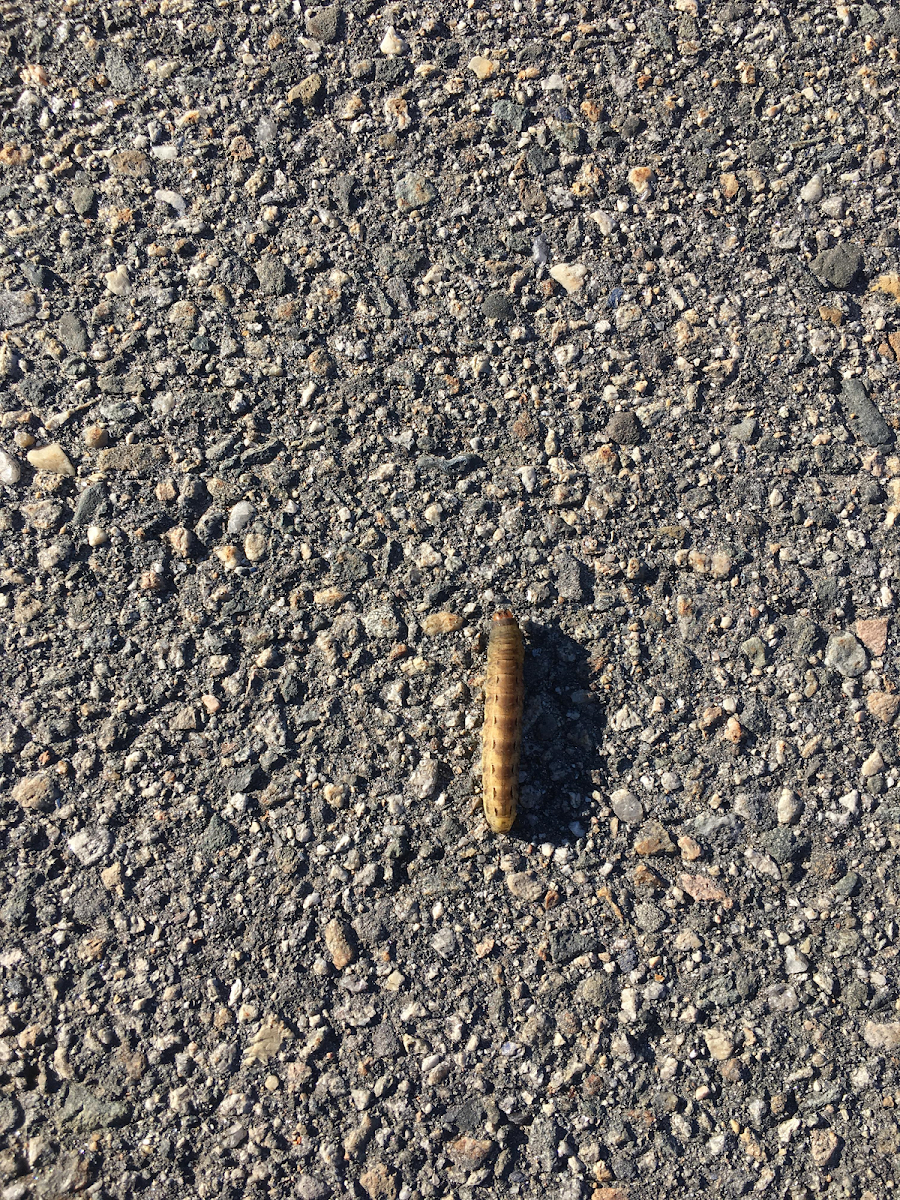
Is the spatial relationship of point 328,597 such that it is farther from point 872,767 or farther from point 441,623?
point 872,767

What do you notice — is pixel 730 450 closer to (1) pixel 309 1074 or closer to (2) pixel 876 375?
(2) pixel 876 375

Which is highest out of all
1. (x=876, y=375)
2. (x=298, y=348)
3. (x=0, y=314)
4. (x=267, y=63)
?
(x=267, y=63)

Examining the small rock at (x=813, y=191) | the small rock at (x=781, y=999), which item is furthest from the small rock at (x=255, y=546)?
the small rock at (x=813, y=191)

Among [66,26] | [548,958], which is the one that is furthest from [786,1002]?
[66,26]

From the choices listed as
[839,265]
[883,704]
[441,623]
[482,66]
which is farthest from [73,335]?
[883,704]

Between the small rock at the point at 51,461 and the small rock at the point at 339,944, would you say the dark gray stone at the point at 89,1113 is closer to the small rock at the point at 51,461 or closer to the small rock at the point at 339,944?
the small rock at the point at 339,944
